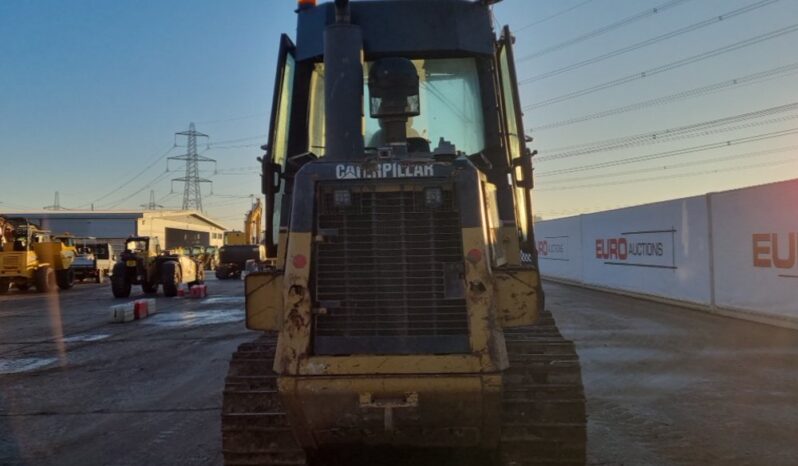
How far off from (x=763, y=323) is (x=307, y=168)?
37.8 feet

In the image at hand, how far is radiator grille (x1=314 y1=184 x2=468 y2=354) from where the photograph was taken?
142 inches

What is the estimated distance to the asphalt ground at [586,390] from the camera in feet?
18.0

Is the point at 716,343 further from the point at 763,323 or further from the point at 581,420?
the point at 581,420

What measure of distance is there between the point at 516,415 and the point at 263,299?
168cm

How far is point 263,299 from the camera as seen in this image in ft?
12.9

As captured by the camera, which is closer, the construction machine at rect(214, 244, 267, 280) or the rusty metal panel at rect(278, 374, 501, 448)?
the rusty metal panel at rect(278, 374, 501, 448)

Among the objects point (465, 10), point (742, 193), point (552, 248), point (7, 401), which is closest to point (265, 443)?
point (465, 10)

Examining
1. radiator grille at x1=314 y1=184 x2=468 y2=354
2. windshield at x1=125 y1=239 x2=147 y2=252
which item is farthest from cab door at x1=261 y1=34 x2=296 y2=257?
windshield at x1=125 y1=239 x2=147 y2=252

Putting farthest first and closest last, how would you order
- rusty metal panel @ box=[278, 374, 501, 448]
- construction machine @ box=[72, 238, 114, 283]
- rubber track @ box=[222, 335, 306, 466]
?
1. construction machine @ box=[72, 238, 114, 283]
2. rubber track @ box=[222, 335, 306, 466]
3. rusty metal panel @ box=[278, 374, 501, 448]

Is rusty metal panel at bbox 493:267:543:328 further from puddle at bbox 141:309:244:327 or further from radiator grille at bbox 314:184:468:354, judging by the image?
puddle at bbox 141:309:244:327

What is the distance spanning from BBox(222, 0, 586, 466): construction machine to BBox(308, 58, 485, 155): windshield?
28cm

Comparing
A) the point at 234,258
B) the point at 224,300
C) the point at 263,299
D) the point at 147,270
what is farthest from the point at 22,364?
the point at 234,258

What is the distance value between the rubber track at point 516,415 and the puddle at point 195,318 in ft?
37.3

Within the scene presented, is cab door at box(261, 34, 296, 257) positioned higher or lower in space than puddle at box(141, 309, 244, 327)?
higher
